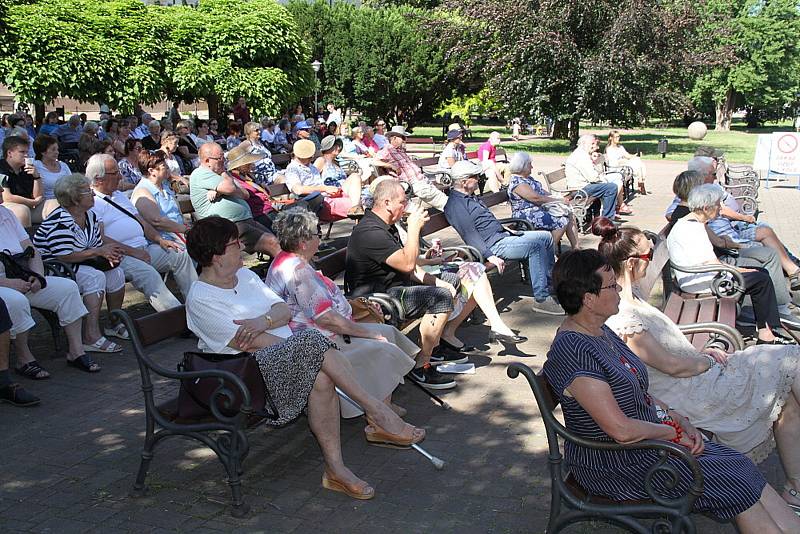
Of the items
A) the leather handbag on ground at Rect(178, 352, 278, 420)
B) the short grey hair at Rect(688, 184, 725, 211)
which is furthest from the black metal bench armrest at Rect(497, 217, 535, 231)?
the leather handbag on ground at Rect(178, 352, 278, 420)

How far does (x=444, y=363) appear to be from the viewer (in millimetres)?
6035

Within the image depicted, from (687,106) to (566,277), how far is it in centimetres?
2514

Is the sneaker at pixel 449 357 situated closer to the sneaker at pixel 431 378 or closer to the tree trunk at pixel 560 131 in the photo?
the sneaker at pixel 431 378

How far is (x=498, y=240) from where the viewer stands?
25.2 feet

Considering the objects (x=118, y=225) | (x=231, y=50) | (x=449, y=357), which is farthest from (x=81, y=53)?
(x=449, y=357)

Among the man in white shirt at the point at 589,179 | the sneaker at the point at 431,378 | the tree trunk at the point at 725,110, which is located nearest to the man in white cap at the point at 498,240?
the sneaker at the point at 431,378

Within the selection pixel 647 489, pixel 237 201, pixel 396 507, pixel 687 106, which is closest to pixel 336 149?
pixel 237 201

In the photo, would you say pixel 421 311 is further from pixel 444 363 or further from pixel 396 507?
pixel 396 507

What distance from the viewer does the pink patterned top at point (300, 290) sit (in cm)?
490

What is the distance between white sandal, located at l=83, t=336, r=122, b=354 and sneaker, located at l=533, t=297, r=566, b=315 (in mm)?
3564

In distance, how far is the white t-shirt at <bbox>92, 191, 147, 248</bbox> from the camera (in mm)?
6863

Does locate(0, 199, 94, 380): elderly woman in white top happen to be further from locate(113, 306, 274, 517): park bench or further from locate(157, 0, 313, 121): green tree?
locate(157, 0, 313, 121): green tree

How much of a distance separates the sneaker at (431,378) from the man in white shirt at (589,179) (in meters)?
7.44

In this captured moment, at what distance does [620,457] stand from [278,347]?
168 cm
